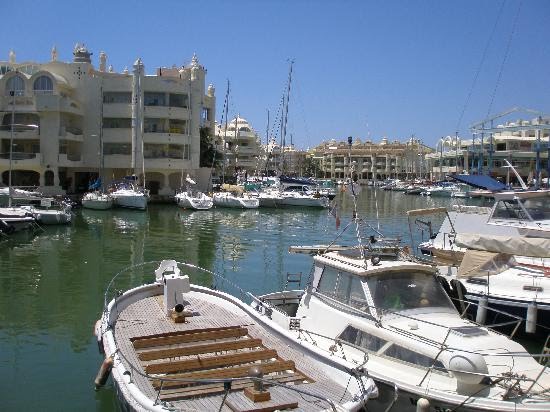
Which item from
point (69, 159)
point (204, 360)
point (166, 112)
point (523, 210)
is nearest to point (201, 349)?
point (204, 360)

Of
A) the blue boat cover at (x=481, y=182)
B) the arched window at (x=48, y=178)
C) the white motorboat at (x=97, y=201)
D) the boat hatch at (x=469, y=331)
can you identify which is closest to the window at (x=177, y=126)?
the white motorboat at (x=97, y=201)

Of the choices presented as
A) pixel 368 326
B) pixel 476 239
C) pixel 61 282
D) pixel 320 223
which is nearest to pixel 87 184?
pixel 320 223

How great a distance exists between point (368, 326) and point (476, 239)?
8.61m

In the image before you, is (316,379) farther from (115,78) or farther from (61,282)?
(115,78)

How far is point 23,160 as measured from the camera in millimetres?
62344

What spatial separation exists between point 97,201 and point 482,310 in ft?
156

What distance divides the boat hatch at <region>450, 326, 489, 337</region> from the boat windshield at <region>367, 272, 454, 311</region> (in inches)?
42.0

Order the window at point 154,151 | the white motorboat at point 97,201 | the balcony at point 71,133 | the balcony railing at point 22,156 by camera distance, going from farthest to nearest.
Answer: the window at point 154,151 → the balcony at point 71,133 → the balcony railing at point 22,156 → the white motorboat at point 97,201

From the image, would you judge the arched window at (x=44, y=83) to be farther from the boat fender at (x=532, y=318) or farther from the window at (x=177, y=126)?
the boat fender at (x=532, y=318)

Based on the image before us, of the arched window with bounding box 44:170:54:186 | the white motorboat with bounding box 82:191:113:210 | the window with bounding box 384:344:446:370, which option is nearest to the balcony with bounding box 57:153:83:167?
the arched window with bounding box 44:170:54:186

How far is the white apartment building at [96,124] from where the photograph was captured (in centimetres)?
6406

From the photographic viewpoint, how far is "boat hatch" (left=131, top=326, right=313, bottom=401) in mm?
9672

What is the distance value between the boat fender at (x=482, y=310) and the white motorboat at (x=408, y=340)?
4651mm

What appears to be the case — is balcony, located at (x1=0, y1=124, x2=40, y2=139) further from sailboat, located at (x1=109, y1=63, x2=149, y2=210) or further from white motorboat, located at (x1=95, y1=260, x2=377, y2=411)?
white motorboat, located at (x1=95, y1=260, x2=377, y2=411)
